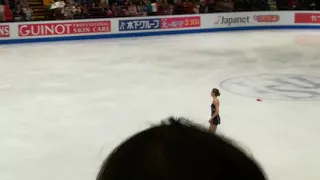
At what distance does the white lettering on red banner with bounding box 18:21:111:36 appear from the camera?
15859 millimetres

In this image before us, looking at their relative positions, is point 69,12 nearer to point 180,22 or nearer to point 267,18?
point 180,22

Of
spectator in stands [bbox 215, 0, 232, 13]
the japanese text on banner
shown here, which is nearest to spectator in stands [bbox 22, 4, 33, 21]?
the japanese text on banner

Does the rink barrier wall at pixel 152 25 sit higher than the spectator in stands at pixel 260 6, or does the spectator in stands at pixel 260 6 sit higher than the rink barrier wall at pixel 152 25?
the spectator in stands at pixel 260 6

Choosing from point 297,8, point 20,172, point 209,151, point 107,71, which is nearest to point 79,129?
point 20,172

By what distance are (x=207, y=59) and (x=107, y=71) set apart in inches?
111

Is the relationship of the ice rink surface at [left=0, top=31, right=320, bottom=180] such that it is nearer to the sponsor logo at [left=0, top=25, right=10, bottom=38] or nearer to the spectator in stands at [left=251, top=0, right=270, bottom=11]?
the sponsor logo at [left=0, top=25, right=10, bottom=38]

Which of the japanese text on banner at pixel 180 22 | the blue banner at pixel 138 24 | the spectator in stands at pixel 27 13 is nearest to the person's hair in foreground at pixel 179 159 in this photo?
the spectator in stands at pixel 27 13

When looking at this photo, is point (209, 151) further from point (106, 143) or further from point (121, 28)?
point (121, 28)

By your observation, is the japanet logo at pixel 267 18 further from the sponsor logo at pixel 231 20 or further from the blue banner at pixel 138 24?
the blue banner at pixel 138 24

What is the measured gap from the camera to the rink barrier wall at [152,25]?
52.1 ft

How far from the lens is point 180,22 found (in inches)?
713

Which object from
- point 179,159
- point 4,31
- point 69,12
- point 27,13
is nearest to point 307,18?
point 69,12

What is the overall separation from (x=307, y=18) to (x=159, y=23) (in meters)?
5.66

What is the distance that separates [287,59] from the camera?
12.4 m
